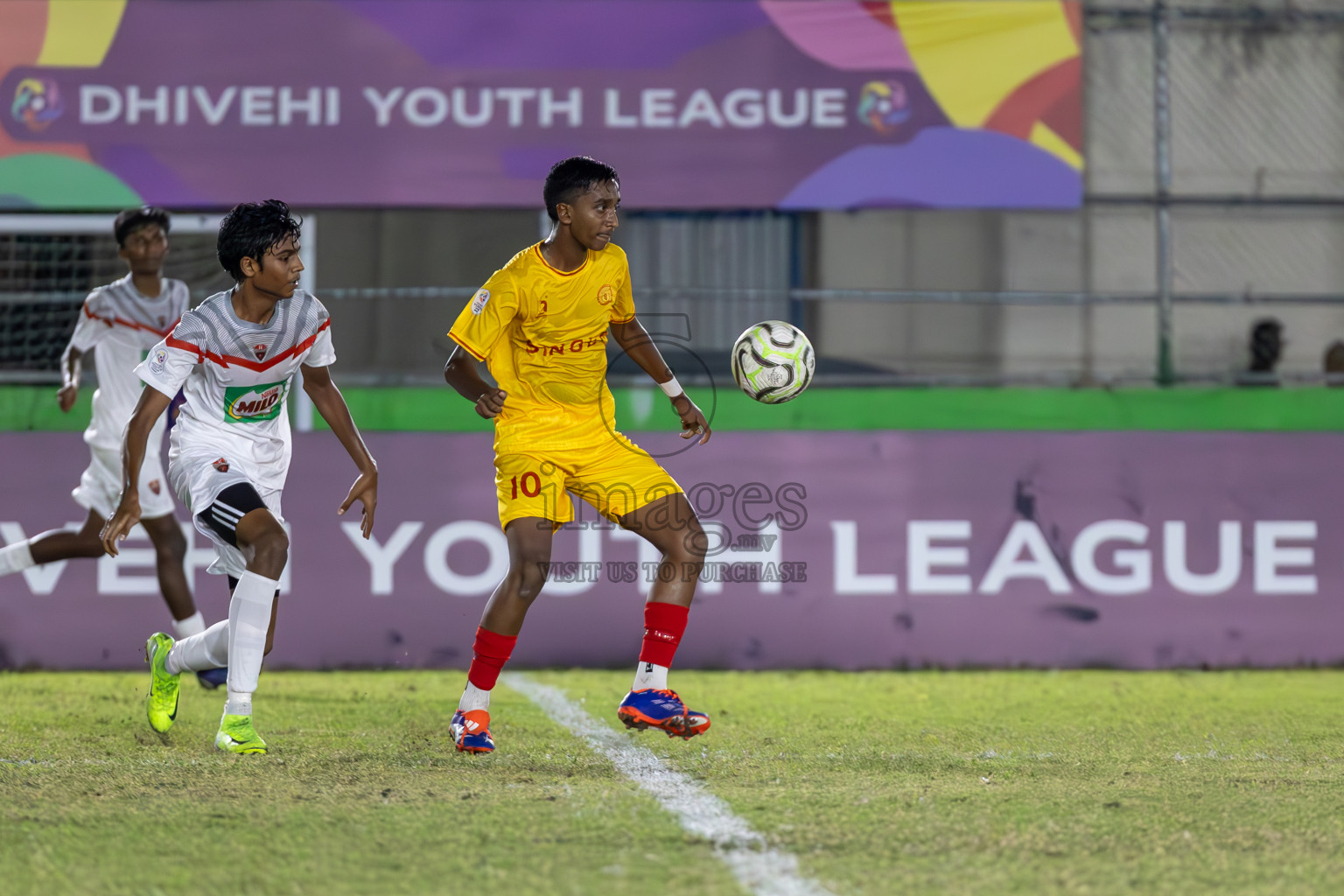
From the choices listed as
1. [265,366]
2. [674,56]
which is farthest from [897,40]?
[265,366]

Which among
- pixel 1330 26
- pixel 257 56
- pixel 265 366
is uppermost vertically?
pixel 1330 26

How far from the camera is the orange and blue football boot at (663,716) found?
4.55 meters

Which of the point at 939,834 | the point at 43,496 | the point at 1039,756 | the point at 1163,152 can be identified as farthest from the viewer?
the point at 1163,152

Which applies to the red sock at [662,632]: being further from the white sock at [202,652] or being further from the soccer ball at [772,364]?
the white sock at [202,652]

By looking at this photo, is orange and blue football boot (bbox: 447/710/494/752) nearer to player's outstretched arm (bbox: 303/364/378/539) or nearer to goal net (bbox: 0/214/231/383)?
player's outstretched arm (bbox: 303/364/378/539)

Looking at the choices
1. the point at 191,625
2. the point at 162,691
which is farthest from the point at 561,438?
the point at 191,625

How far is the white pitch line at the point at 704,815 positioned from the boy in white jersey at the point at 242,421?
114cm

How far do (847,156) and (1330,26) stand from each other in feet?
10.9

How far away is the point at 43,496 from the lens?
696 cm

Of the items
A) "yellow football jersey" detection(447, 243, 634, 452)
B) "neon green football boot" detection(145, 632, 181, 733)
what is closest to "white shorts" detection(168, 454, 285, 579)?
"neon green football boot" detection(145, 632, 181, 733)

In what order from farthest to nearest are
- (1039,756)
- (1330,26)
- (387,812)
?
(1330,26), (1039,756), (387,812)

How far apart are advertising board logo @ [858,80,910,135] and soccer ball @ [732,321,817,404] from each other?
2414mm

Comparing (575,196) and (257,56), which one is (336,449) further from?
(575,196)

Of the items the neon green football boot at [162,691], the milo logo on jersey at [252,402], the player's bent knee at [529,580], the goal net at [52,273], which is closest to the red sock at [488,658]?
the player's bent knee at [529,580]
